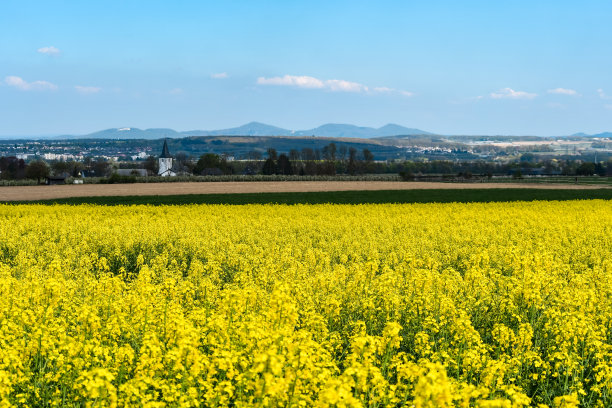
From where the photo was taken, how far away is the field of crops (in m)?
6.00

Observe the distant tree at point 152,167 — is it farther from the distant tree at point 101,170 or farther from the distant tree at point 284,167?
the distant tree at point 284,167

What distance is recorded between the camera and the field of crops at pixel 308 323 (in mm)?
6000

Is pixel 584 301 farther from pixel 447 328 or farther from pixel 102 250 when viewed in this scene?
pixel 102 250

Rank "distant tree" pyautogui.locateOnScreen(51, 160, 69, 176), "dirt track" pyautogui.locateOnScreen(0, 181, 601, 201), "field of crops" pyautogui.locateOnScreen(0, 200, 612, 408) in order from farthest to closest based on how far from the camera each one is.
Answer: "distant tree" pyautogui.locateOnScreen(51, 160, 69, 176) → "dirt track" pyautogui.locateOnScreen(0, 181, 601, 201) → "field of crops" pyautogui.locateOnScreen(0, 200, 612, 408)

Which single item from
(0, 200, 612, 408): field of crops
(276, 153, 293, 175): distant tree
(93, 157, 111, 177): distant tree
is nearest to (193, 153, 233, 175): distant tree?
(276, 153, 293, 175): distant tree

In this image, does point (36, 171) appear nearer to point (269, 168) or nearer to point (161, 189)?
point (269, 168)

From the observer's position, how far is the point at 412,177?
10912cm

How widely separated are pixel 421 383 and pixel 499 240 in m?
18.8

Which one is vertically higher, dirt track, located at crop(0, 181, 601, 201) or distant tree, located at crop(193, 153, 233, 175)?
distant tree, located at crop(193, 153, 233, 175)

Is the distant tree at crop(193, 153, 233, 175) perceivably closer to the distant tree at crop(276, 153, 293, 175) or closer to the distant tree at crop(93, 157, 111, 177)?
the distant tree at crop(276, 153, 293, 175)

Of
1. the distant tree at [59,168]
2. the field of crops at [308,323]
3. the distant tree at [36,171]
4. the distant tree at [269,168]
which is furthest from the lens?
the distant tree at [59,168]

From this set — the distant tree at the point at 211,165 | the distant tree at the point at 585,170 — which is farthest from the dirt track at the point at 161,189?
the distant tree at the point at 211,165

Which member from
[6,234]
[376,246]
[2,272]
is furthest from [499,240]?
[6,234]

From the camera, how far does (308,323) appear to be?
856cm
